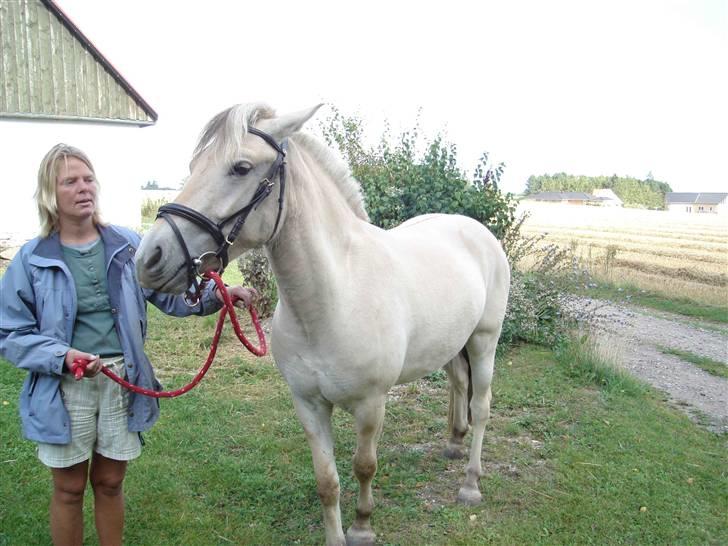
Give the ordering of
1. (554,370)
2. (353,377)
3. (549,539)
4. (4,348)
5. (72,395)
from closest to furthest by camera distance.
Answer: (4,348) < (72,395) < (353,377) < (549,539) < (554,370)

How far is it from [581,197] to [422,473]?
255ft

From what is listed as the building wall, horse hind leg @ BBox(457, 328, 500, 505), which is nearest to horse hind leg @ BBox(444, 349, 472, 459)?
horse hind leg @ BBox(457, 328, 500, 505)

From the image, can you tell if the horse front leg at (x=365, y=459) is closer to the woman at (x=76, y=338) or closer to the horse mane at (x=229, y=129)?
the woman at (x=76, y=338)

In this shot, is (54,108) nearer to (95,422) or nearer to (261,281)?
(261,281)

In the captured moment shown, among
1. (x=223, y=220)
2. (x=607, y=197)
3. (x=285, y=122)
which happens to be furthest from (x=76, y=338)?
(x=607, y=197)

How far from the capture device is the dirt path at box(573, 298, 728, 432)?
5.63m

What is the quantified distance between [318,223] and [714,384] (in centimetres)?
606

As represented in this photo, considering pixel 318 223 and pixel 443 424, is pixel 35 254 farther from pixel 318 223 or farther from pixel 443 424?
pixel 443 424

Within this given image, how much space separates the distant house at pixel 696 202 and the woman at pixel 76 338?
73536 mm

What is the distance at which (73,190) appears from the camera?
87.2 inches

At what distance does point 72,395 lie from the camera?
2268 mm

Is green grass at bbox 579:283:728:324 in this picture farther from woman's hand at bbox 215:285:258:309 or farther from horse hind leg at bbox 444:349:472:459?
woman's hand at bbox 215:285:258:309

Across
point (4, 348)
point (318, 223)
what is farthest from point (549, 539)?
point (4, 348)

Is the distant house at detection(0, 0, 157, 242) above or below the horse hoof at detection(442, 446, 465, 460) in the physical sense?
above
